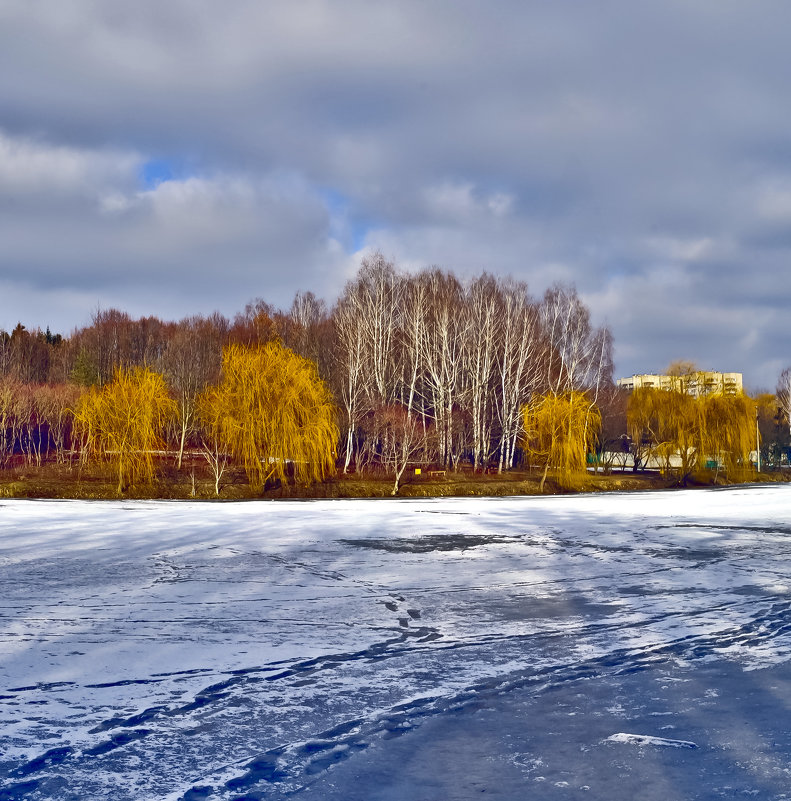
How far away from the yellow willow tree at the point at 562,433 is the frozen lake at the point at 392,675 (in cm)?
2791

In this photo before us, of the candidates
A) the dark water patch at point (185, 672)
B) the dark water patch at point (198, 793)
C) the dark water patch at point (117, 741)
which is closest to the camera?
the dark water patch at point (198, 793)

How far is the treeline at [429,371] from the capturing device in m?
47.5

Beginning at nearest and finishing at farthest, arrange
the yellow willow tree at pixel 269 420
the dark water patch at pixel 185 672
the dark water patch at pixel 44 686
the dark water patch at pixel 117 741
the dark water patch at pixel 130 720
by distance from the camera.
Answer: the dark water patch at pixel 117 741, the dark water patch at pixel 130 720, the dark water patch at pixel 44 686, the dark water patch at pixel 185 672, the yellow willow tree at pixel 269 420

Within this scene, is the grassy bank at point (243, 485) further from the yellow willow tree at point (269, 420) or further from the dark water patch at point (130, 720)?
the dark water patch at point (130, 720)

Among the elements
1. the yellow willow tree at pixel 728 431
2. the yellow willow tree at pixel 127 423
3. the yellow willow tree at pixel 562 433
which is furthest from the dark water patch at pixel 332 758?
the yellow willow tree at pixel 728 431

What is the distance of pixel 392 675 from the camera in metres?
6.49

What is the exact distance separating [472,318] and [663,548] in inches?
1453

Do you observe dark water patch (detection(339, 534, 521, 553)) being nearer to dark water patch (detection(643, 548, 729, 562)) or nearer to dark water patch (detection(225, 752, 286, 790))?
dark water patch (detection(643, 548, 729, 562))

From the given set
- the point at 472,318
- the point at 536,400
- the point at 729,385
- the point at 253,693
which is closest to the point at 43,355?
the point at 472,318

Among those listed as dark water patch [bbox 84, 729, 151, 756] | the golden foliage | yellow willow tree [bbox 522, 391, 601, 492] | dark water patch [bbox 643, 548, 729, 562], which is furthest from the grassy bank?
dark water patch [bbox 84, 729, 151, 756]

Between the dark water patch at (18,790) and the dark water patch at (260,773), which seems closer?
the dark water patch at (18,790)

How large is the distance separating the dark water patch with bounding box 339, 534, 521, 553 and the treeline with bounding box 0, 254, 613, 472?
25199mm

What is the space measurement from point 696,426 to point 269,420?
26748mm

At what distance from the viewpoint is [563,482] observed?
42.4 meters
